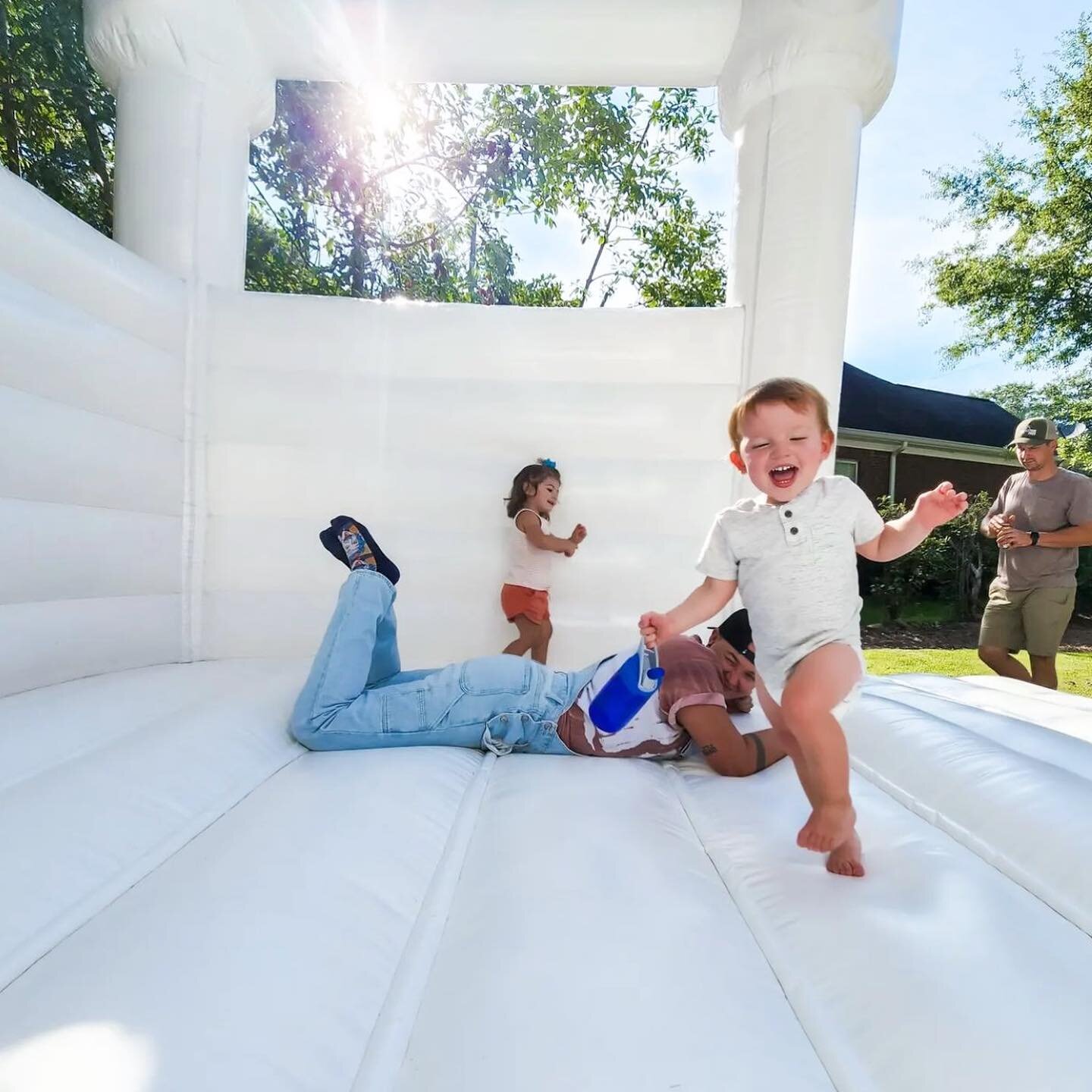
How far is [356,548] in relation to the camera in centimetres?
167

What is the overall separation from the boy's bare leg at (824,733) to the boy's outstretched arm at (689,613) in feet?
0.59

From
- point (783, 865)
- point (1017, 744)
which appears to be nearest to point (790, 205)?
point (1017, 744)

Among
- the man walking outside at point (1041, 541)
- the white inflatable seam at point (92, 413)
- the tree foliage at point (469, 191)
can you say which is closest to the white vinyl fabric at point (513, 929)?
the white inflatable seam at point (92, 413)

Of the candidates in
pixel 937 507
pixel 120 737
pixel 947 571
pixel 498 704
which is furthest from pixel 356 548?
pixel 947 571

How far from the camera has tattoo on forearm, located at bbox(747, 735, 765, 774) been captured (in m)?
1.45

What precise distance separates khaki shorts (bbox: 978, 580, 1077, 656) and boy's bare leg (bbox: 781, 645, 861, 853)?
6.50 ft

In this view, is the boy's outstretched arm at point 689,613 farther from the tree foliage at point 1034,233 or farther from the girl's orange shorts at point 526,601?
the tree foliage at point 1034,233

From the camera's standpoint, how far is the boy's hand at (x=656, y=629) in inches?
48.9

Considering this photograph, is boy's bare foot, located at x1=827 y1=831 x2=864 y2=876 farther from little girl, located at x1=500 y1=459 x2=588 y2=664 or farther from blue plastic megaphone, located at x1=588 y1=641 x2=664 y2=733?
little girl, located at x1=500 y1=459 x2=588 y2=664

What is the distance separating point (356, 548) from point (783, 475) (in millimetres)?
896

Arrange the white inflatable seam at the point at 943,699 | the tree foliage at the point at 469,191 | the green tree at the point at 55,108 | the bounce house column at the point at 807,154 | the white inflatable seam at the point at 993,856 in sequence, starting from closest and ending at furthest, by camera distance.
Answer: the white inflatable seam at the point at 993,856 < the white inflatable seam at the point at 943,699 < the bounce house column at the point at 807,154 < the green tree at the point at 55,108 < the tree foliage at the point at 469,191

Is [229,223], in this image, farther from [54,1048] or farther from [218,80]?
[54,1048]

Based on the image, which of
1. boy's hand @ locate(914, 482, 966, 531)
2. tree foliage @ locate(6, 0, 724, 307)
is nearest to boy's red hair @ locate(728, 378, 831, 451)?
boy's hand @ locate(914, 482, 966, 531)

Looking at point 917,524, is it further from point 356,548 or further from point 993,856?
point 356,548
